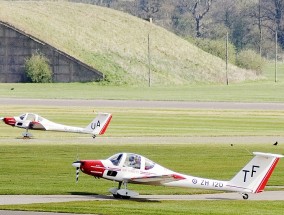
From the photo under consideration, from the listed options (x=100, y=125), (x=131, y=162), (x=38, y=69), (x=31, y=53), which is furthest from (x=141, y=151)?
(x=31, y=53)

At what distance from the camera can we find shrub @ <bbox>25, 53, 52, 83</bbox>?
409 ft

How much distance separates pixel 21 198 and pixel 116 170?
3.12m

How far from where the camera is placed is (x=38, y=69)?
12438 cm

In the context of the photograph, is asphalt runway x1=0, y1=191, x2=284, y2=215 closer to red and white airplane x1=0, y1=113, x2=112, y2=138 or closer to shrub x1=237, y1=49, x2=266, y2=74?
red and white airplane x1=0, y1=113, x2=112, y2=138

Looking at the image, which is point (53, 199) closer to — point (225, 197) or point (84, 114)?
point (225, 197)

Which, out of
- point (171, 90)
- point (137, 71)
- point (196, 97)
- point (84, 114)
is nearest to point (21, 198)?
point (84, 114)

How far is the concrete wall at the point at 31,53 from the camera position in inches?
4978

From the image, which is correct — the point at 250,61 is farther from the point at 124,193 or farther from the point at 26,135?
the point at 124,193

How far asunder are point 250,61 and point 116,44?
29.5m

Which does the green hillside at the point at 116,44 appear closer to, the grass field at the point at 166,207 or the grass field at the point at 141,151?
the grass field at the point at 141,151

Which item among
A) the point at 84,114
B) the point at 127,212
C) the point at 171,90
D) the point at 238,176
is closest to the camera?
the point at 127,212

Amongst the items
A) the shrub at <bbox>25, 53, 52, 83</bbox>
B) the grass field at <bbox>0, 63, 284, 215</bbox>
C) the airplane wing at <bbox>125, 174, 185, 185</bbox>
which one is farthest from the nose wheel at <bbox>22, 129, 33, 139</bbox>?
the shrub at <bbox>25, 53, 52, 83</bbox>

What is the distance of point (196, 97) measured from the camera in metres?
105

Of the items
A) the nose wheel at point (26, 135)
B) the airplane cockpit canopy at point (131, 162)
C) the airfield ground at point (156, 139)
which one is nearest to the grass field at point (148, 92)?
the airfield ground at point (156, 139)
